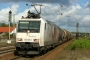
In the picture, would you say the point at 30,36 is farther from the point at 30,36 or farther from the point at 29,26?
the point at 29,26

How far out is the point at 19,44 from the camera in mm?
20344

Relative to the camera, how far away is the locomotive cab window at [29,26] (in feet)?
68.3

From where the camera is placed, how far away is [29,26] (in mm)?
21031

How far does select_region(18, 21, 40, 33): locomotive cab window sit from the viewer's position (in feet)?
68.3

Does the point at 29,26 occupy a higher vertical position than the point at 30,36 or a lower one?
higher

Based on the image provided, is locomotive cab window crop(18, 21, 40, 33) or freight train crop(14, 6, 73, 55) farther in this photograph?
locomotive cab window crop(18, 21, 40, 33)

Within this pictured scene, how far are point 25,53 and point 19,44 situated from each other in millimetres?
956

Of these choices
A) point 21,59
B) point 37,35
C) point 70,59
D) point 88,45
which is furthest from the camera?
point 88,45

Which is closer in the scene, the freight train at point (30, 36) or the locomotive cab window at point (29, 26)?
the freight train at point (30, 36)

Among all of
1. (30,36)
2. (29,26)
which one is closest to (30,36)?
(30,36)

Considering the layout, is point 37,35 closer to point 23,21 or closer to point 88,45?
point 23,21

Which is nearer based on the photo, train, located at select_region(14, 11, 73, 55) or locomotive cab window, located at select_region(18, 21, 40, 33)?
train, located at select_region(14, 11, 73, 55)

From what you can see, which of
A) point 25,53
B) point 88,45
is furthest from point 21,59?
point 88,45

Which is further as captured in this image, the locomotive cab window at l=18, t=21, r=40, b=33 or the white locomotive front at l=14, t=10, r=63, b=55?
the locomotive cab window at l=18, t=21, r=40, b=33
